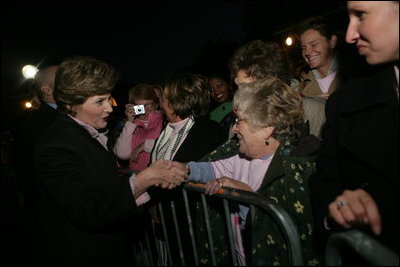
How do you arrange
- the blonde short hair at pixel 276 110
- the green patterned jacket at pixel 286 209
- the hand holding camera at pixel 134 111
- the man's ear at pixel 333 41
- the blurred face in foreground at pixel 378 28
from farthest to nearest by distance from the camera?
the hand holding camera at pixel 134 111, the man's ear at pixel 333 41, the blonde short hair at pixel 276 110, the green patterned jacket at pixel 286 209, the blurred face in foreground at pixel 378 28

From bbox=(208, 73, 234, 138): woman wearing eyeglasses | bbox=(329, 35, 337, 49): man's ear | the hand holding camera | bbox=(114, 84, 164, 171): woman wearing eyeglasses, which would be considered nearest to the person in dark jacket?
bbox=(329, 35, 337, 49): man's ear

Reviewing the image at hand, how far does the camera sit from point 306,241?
6.71ft

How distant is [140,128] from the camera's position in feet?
14.8

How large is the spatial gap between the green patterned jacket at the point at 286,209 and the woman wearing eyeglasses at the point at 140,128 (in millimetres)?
2114

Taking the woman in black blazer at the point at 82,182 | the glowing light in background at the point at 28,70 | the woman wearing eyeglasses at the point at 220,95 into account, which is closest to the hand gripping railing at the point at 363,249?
the woman in black blazer at the point at 82,182

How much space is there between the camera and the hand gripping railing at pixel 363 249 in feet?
3.90

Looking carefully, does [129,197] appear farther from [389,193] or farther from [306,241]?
[389,193]

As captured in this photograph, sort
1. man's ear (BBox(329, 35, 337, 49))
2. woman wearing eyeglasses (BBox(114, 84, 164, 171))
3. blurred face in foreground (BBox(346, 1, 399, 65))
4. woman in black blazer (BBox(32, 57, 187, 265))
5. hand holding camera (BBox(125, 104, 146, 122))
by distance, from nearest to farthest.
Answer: blurred face in foreground (BBox(346, 1, 399, 65)), woman in black blazer (BBox(32, 57, 187, 265)), man's ear (BBox(329, 35, 337, 49)), woman wearing eyeglasses (BBox(114, 84, 164, 171)), hand holding camera (BBox(125, 104, 146, 122))

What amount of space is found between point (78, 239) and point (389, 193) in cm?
199

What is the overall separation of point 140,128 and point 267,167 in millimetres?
2553

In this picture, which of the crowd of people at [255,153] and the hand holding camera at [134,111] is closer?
the crowd of people at [255,153]

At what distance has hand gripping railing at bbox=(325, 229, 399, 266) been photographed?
1.19 metres

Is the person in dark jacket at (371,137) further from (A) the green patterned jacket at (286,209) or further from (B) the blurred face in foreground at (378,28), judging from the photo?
(A) the green patterned jacket at (286,209)

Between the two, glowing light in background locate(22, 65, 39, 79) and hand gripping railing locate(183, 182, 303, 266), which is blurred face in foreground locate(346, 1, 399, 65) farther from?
glowing light in background locate(22, 65, 39, 79)
